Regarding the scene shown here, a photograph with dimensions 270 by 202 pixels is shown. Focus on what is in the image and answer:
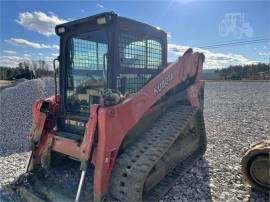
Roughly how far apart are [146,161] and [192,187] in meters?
1.15

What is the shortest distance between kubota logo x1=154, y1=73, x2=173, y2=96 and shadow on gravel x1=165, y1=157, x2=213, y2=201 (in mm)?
1416

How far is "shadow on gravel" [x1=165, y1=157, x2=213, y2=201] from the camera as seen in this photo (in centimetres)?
353

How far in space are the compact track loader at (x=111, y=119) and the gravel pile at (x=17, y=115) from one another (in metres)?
2.26

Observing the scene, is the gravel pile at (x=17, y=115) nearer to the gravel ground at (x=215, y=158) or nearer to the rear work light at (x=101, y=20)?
the gravel ground at (x=215, y=158)

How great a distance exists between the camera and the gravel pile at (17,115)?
6127 mm

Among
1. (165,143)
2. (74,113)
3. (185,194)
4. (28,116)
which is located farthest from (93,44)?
(28,116)

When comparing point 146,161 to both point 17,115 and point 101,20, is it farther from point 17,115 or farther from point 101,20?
point 17,115

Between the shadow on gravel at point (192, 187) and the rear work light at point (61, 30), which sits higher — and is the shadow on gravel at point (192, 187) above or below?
below

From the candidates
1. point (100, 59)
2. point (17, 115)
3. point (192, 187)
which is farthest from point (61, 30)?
point (17, 115)

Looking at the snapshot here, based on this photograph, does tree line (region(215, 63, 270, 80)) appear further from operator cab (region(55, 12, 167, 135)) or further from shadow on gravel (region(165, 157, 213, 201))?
operator cab (region(55, 12, 167, 135))

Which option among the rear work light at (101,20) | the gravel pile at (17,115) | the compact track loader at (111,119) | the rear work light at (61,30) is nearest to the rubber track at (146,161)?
the compact track loader at (111,119)

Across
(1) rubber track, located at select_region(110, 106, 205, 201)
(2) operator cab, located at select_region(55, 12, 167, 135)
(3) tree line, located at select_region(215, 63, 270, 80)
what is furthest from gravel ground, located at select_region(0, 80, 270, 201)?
(3) tree line, located at select_region(215, 63, 270, 80)

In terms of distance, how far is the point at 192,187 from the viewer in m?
3.80

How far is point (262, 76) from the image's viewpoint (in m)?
38.7
